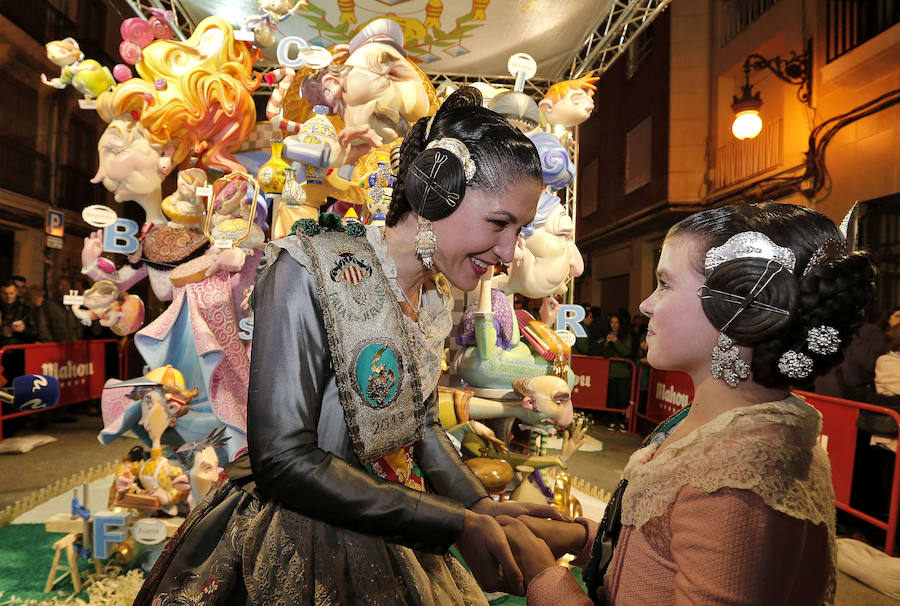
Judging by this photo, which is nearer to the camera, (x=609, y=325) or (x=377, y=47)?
(x=377, y=47)

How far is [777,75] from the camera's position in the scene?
844 centimetres

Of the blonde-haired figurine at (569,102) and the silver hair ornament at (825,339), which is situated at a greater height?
the blonde-haired figurine at (569,102)

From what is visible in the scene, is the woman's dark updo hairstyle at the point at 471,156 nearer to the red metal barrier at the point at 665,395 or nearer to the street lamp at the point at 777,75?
the red metal barrier at the point at 665,395

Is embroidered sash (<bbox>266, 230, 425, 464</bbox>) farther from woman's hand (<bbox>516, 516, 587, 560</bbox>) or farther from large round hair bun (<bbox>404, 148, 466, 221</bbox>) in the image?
woman's hand (<bbox>516, 516, 587, 560</bbox>)

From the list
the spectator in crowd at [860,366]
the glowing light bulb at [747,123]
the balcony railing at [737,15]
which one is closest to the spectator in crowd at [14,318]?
the spectator in crowd at [860,366]

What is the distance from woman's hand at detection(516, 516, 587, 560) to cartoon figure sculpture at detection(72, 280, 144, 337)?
Result: 2.80 metres

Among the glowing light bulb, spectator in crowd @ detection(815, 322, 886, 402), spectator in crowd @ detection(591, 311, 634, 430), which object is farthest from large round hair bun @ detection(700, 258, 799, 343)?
spectator in crowd @ detection(591, 311, 634, 430)

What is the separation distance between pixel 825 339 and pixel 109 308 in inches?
135

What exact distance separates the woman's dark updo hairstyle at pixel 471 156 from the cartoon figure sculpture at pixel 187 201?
7.68 ft

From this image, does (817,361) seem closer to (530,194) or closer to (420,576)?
(530,194)

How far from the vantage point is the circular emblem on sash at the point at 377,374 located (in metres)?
1.23

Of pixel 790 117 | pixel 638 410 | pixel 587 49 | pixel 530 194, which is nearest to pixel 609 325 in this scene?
pixel 638 410

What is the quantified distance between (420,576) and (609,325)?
334 inches

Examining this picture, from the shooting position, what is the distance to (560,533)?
1.34 metres
